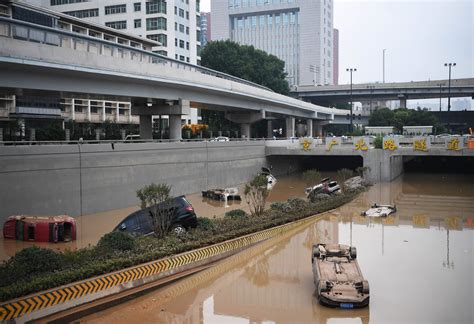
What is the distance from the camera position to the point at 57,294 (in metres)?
12.3

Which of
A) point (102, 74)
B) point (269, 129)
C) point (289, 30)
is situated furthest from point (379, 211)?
point (289, 30)

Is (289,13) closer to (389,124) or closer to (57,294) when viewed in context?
(389,124)

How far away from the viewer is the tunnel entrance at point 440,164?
186 ft

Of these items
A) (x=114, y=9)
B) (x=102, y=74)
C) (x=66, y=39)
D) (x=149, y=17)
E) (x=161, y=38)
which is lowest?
(x=102, y=74)

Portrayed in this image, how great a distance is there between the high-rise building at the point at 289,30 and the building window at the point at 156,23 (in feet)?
197

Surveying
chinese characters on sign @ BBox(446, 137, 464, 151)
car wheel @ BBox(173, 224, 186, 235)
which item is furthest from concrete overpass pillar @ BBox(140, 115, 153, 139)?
chinese characters on sign @ BBox(446, 137, 464, 151)

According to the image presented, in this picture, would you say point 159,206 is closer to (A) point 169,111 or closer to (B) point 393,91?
(A) point 169,111

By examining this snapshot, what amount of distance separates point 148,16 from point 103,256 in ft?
193

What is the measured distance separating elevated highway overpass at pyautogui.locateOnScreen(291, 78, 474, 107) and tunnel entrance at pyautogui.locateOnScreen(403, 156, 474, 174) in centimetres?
2978

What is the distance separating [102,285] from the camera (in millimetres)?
13453

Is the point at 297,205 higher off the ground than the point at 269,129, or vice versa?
the point at 269,129

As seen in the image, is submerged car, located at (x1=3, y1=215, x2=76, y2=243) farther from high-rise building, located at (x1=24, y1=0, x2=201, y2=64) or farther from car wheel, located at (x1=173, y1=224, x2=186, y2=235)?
high-rise building, located at (x1=24, y1=0, x2=201, y2=64)

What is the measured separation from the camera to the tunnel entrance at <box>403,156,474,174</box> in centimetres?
5665

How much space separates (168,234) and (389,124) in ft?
235
